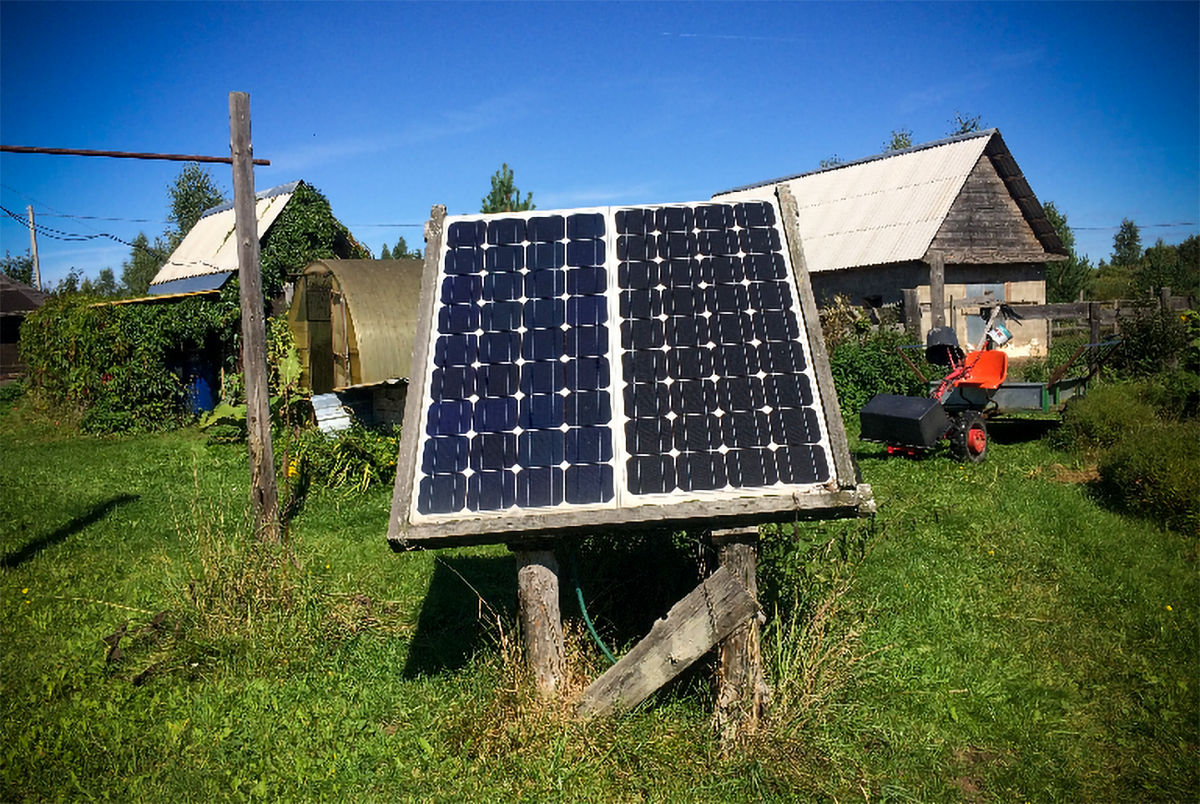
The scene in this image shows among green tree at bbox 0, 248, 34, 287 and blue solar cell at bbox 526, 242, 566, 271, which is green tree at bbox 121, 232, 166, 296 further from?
blue solar cell at bbox 526, 242, 566, 271

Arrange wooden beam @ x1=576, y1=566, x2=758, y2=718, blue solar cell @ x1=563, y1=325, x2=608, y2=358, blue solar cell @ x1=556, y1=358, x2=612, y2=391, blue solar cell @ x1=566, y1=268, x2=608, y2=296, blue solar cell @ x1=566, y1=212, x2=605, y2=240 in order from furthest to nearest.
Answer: blue solar cell @ x1=566, y1=212, x2=605, y2=240
blue solar cell @ x1=566, y1=268, x2=608, y2=296
blue solar cell @ x1=563, y1=325, x2=608, y2=358
blue solar cell @ x1=556, y1=358, x2=612, y2=391
wooden beam @ x1=576, y1=566, x2=758, y2=718

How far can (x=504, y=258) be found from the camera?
232 inches

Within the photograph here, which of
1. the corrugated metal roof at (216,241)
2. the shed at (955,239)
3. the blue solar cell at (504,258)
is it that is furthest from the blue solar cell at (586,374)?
the corrugated metal roof at (216,241)

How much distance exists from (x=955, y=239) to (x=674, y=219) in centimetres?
2015

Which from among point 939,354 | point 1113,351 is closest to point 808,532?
point 939,354

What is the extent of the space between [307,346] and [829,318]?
40.3ft

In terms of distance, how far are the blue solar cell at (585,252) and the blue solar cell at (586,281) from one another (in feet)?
0.27

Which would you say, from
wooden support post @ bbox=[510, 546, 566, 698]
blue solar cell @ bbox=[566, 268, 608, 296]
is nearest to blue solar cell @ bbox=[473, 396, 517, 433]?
wooden support post @ bbox=[510, 546, 566, 698]

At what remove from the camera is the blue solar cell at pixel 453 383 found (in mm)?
5164

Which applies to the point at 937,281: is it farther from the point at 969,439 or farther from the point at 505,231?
the point at 505,231

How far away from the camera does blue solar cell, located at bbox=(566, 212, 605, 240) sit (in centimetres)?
598

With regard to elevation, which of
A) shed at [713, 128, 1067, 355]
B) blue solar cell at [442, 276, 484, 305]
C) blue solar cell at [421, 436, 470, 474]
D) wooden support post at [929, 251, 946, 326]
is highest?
shed at [713, 128, 1067, 355]

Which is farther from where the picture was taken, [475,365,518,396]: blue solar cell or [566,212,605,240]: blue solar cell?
[566,212,605,240]: blue solar cell

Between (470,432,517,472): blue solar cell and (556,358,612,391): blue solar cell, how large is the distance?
20.0 inches
